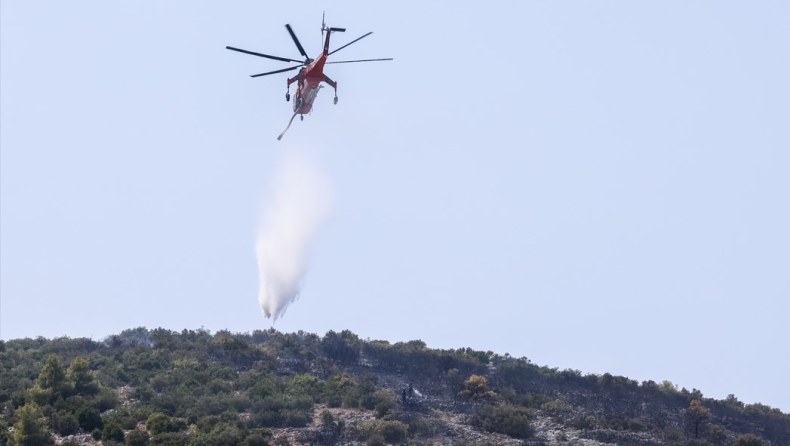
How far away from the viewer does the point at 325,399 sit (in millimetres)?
64188

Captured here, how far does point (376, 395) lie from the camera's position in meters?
64.3

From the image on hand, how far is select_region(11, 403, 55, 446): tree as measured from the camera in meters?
54.0

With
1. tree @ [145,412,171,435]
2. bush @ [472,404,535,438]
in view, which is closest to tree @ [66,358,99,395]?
tree @ [145,412,171,435]

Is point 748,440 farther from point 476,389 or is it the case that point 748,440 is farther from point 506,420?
point 476,389

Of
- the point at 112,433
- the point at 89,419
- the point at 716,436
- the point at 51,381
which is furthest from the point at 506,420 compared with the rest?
the point at 51,381

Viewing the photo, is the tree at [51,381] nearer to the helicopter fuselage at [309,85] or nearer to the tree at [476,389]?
the helicopter fuselage at [309,85]

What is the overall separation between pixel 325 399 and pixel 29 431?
15.3 metres

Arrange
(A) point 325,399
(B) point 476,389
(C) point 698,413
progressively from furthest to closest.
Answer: (C) point 698,413 → (B) point 476,389 → (A) point 325,399

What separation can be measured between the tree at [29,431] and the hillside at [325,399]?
6cm

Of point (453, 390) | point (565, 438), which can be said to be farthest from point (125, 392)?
point (565, 438)

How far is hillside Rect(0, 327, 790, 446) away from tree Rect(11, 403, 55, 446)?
59 mm

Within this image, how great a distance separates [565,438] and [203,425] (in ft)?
53.6

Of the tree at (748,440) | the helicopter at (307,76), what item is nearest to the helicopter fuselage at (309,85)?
the helicopter at (307,76)

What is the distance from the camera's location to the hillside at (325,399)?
189ft
